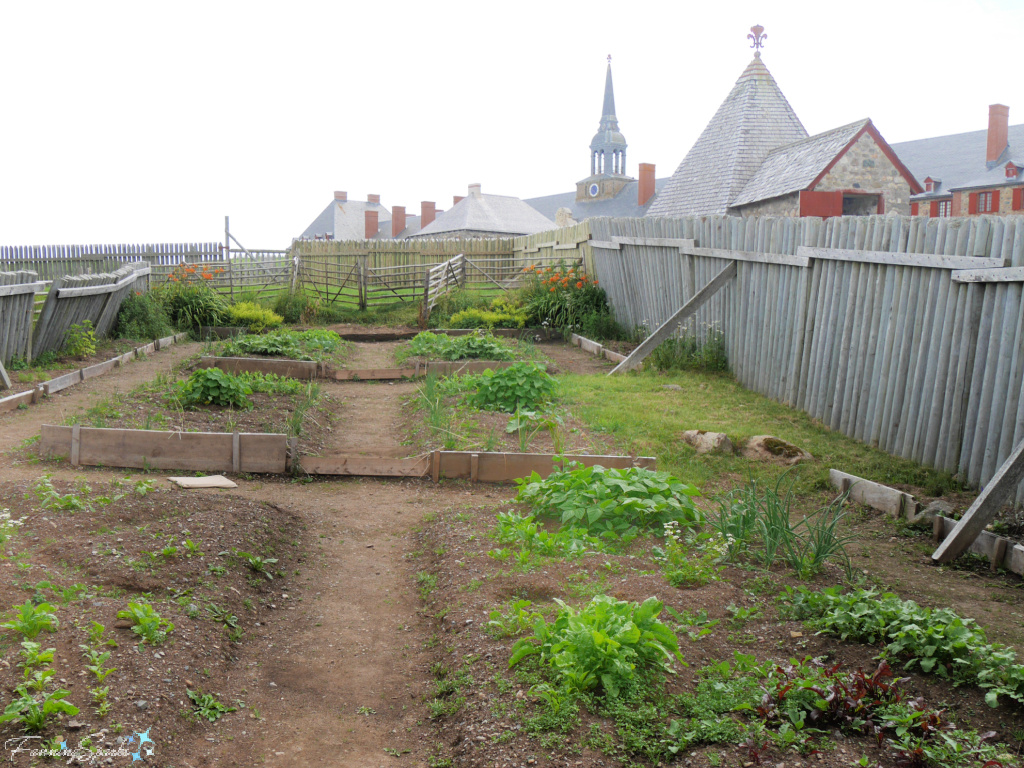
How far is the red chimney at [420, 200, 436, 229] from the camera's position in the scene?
201 ft

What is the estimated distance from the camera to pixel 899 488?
5996 mm

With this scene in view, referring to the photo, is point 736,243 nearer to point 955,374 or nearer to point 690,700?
point 955,374

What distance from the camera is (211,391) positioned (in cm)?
792

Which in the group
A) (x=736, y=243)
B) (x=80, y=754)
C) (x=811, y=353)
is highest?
(x=736, y=243)

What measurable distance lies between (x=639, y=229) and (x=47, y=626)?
1115 cm

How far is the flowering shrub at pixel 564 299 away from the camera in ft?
50.4

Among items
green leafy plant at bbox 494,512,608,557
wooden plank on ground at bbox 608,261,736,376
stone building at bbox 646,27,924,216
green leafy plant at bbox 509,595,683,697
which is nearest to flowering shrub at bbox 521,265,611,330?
wooden plank on ground at bbox 608,261,736,376

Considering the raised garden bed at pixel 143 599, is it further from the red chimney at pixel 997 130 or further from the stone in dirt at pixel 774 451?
the red chimney at pixel 997 130

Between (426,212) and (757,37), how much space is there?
42.2m

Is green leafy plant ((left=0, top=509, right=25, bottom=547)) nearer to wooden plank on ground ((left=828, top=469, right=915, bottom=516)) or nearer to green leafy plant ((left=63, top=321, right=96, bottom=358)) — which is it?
wooden plank on ground ((left=828, top=469, right=915, bottom=516))

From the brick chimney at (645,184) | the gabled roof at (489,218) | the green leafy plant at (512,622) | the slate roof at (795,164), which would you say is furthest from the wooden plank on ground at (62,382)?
the brick chimney at (645,184)

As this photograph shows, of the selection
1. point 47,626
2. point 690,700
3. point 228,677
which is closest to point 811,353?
point 690,700

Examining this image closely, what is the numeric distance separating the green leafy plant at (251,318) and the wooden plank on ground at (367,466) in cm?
963

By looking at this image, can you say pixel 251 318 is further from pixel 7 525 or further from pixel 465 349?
pixel 7 525
